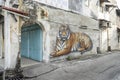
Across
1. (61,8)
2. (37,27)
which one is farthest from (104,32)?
(37,27)

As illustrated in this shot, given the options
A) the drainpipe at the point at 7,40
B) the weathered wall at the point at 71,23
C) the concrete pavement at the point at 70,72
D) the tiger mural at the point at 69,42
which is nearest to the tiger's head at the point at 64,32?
the tiger mural at the point at 69,42

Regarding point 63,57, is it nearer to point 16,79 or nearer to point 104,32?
point 16,79

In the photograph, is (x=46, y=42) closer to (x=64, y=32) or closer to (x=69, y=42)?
(x=64, y=32)

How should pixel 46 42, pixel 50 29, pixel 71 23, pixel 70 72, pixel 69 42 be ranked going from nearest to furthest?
pixel 70 72 → pixel 46 42 → pixel 50 29 → pixel 69 42 → pixel 71 23

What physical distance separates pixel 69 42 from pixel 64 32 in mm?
1036

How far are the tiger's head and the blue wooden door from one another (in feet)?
5.24

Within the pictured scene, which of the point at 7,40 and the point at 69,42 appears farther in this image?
the point at 69,42

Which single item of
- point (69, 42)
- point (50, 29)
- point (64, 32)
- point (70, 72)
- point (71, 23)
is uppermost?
point (71, 23)

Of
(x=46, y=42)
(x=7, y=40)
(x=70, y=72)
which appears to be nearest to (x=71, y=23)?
(x=46, y=42)

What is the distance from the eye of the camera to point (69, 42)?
14.6m

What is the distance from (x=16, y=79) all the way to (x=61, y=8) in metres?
6.70

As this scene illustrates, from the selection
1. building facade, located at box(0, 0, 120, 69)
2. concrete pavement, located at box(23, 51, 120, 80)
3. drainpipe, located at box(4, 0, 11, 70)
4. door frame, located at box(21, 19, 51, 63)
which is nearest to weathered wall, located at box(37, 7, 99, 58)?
building facade, located at box(0, 0, 120, 69)

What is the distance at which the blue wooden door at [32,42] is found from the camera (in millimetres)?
12977

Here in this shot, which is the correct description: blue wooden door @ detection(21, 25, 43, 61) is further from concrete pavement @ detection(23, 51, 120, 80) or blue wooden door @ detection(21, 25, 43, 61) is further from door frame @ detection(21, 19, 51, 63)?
concrete pavement @ detection(23, 51, 120, 80)
